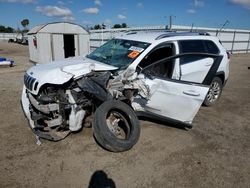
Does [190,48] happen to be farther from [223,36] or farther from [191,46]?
[223,36]

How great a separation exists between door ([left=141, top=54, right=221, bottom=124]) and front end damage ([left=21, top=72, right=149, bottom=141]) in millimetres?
214

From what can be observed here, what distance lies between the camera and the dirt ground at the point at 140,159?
329cm

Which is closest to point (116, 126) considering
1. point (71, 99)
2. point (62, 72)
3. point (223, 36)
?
point (71, 99)

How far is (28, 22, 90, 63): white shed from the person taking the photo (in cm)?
1407

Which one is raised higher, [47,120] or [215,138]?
[47,120]

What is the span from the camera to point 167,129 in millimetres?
4949

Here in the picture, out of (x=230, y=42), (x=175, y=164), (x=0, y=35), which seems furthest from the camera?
(x=0, y=35)

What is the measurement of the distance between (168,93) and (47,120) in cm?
228

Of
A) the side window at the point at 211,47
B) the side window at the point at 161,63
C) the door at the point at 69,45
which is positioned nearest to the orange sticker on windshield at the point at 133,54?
the side window at the point at 161,63

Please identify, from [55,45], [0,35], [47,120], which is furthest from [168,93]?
[0,35]

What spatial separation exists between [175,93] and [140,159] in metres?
1.43

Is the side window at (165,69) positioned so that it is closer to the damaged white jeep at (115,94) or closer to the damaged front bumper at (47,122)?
the damaged white jeep at (115,94)

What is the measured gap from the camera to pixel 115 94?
4457 millimetres

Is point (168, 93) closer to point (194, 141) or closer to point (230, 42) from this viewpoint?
point (194, 141)
